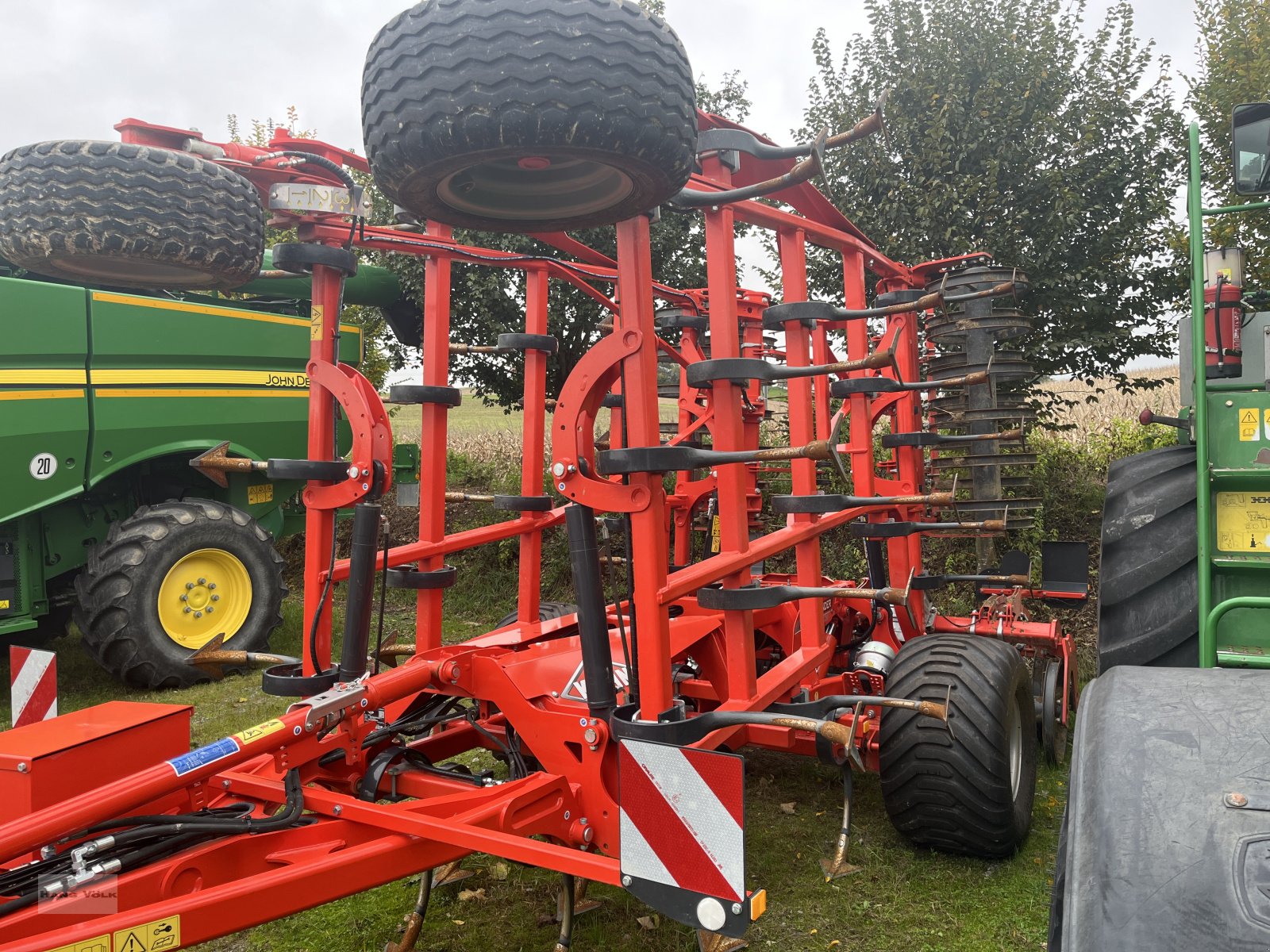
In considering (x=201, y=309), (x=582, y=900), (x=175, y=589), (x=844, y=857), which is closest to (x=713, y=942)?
(x=582, y=900)

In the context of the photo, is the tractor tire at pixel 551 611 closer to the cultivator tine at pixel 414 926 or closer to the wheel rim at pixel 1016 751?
the cultivator tine at pixel 414 926

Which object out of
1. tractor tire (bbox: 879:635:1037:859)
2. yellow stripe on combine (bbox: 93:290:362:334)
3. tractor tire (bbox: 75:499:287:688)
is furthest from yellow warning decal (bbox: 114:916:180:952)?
yellow stripe on combine (bbox: 93:290:362:334)

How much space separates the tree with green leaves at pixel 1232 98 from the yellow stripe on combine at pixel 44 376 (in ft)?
24.3

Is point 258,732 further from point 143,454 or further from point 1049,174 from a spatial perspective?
point 1049,174

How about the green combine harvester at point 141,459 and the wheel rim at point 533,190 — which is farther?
the green combine harvester at point 141,459

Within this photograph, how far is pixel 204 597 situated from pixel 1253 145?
19.8 feet

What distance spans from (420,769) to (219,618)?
4042mm

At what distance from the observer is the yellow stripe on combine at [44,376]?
18.1 feet

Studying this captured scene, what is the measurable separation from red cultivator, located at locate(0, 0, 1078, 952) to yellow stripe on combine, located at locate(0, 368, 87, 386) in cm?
328

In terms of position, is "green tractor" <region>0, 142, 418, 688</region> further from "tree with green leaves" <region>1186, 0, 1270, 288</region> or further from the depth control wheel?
"tree with green leaves" <region>1186, 0, 1270, 288</region>

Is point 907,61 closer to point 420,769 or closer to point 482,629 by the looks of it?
point 482,629

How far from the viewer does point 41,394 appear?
5.69 meters

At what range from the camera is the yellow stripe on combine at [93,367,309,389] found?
20.1 ft

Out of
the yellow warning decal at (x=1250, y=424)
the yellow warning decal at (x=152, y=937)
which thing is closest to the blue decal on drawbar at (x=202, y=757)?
the yellow warning decal at (x=152, y=937)
